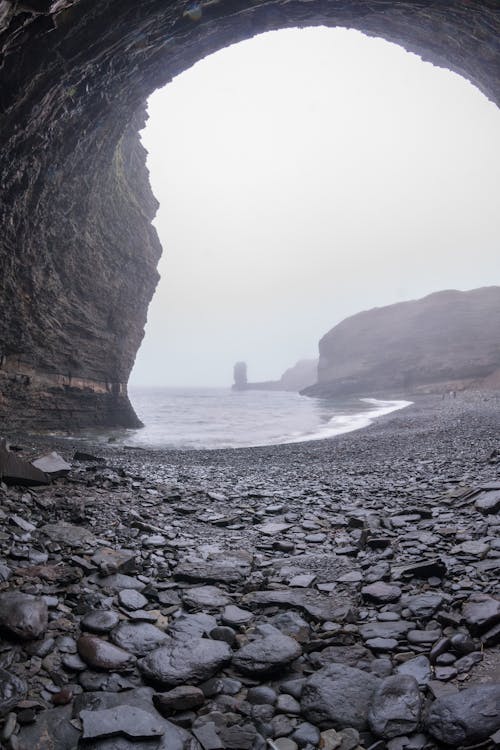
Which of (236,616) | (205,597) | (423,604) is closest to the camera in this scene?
(423,604)

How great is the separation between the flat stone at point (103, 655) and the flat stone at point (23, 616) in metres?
0.31

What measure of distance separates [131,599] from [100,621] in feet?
1.36

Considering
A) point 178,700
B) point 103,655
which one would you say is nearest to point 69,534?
point 103,655

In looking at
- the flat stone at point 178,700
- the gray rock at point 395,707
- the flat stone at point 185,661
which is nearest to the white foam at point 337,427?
the flat stone at point 185,661

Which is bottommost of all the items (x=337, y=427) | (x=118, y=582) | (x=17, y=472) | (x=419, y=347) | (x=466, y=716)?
(x=337, y=427)

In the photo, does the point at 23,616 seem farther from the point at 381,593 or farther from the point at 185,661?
the point at 381,593

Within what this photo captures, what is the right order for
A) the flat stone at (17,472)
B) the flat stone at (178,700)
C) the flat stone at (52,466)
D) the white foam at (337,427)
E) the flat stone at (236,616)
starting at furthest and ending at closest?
the white foam at (337,427)
the flat stone at (52,466)
the flat stone at (17,472)
the flat stone at (236,616)
the flat stone at (178,700)

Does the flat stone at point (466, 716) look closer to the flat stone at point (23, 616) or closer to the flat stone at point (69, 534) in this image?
the flat stone at point (23, 616)

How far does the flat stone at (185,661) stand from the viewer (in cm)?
238

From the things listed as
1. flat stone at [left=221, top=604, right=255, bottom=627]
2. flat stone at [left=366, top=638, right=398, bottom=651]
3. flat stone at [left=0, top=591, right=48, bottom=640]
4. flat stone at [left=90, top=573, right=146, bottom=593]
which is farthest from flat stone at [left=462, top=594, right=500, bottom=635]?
flat stone at [left=0, top=591, right=48, bottom=640]

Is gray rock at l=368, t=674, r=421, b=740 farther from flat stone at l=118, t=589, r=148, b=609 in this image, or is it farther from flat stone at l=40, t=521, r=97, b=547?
flat stone at l=40, t=521, r=97, b=547

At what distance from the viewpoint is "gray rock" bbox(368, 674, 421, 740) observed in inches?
75.2

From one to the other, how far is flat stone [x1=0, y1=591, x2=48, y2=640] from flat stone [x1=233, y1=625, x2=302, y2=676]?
53.7 inches

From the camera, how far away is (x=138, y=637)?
2803mm
